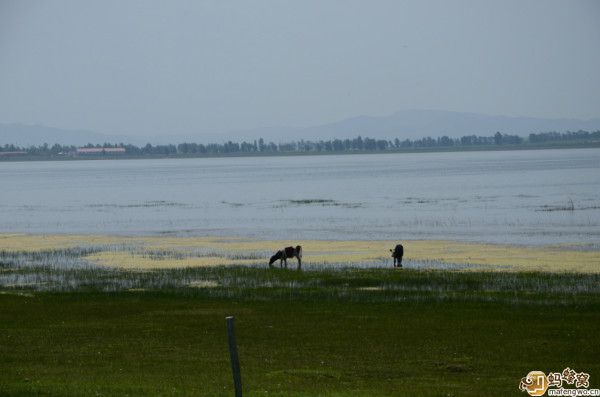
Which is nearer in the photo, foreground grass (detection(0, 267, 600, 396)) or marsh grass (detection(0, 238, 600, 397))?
foreground grass (detection(0, 267, 600, 396))

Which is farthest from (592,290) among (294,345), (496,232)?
(496,232)

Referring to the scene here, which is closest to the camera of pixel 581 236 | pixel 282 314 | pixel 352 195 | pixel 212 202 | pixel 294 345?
pixel 294 345

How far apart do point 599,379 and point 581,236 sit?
3676 centimetres

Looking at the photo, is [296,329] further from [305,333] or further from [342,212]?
[342,212]

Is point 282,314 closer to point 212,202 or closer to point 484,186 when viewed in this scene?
point 212,202

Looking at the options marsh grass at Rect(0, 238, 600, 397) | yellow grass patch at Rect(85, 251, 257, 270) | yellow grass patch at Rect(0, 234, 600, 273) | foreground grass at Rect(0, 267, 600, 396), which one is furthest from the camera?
yellow grass patch at Rect(85, 251, 257, 270)

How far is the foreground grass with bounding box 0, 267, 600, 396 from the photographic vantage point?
59.9 ft

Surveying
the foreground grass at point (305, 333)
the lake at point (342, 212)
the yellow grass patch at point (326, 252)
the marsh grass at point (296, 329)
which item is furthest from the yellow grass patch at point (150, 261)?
the lake at point (342, 212)

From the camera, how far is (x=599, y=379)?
57.7 ft

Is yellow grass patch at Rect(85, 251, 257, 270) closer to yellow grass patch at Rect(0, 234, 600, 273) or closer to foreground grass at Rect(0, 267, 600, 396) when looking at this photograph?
yellow grass patch at Rect(0, 234, 600, 273)

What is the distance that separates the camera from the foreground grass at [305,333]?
18266 mm

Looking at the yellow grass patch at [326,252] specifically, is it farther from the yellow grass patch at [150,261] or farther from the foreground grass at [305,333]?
the foreground grass at [305,333]

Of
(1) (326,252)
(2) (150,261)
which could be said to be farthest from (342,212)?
(2) (150,261)

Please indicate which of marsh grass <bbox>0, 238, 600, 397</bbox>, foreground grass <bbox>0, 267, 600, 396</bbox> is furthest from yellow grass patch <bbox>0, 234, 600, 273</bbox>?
foreground grass <bbox>0, 267, 600, 396</bbox>
